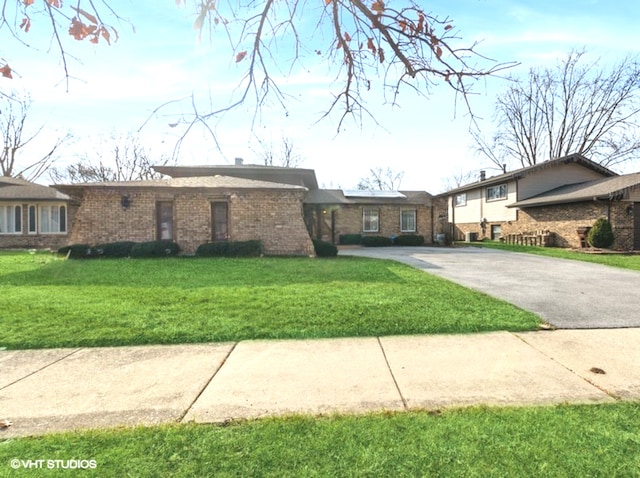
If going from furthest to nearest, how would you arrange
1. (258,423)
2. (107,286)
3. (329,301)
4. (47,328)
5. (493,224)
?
(493,224) < (107,286) < (329,301) < (47,328) < (258,423)

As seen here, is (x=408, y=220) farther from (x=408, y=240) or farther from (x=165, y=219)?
(x=165, y=219)

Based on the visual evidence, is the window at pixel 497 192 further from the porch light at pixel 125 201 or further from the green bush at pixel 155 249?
the porch light at pixel 125 201

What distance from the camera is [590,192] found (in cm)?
1816

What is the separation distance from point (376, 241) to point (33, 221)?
67.7 ft

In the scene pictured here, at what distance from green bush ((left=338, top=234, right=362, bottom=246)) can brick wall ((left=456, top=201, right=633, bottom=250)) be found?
11313mm

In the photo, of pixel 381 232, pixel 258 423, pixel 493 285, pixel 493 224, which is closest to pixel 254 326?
pixel 258 423

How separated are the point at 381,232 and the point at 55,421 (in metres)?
21.0

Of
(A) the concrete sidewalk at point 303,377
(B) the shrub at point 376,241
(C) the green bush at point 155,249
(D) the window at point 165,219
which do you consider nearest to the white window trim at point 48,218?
(D) the window at point 165,219

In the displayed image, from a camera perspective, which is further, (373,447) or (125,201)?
(125,201)

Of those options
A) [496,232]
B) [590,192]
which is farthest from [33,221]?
[590,192]

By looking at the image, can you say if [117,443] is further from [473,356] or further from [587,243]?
[587,243]

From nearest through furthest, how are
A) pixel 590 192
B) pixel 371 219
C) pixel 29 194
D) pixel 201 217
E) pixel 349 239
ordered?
pixel 201 217 < pixel 590 192 < pixel 29 194 < pixel 349 239 < pixel 371 219

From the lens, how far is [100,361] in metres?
3.61

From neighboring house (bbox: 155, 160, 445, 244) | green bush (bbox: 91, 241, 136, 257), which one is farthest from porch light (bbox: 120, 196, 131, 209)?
neighboring house (bbox: 155, 160, 445, 244)
